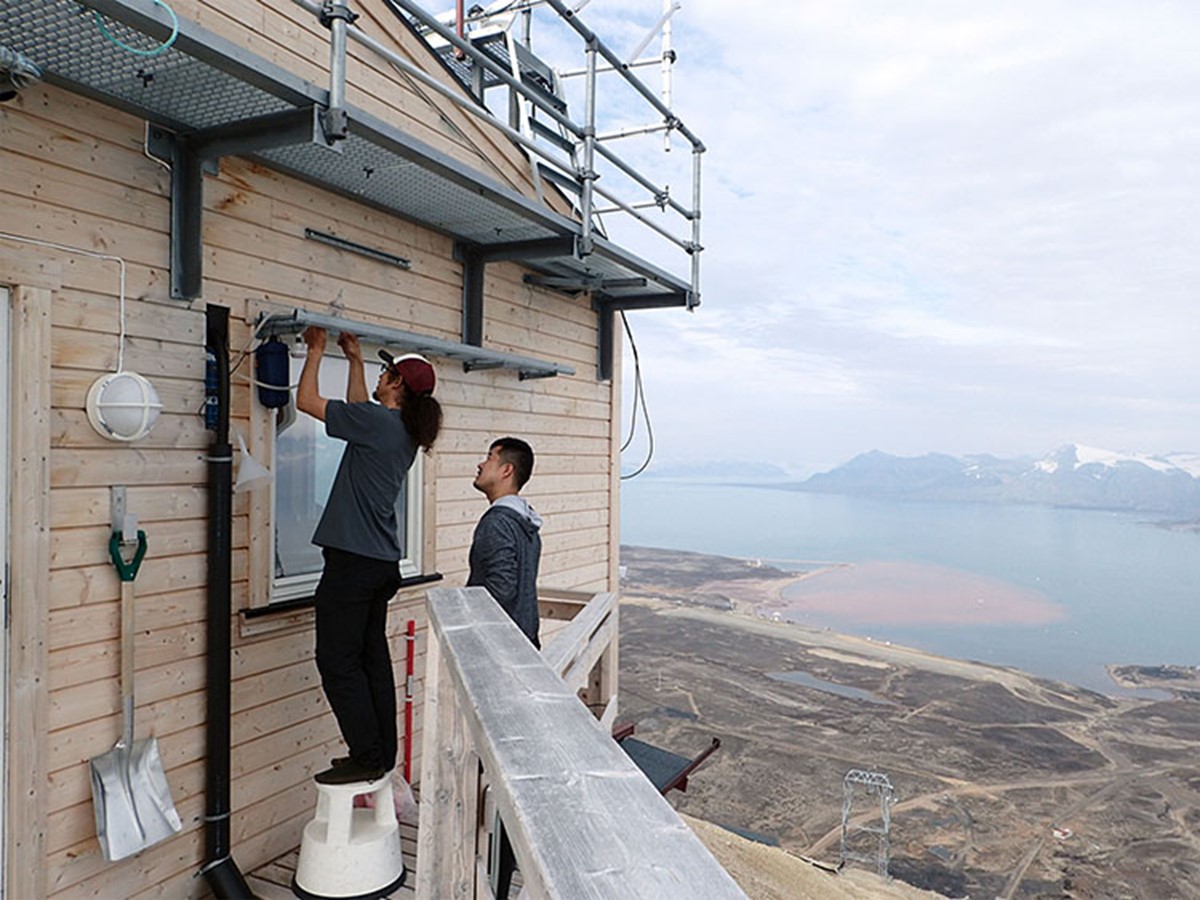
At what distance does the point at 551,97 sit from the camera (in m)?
7.19

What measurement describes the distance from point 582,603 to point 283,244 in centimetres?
259

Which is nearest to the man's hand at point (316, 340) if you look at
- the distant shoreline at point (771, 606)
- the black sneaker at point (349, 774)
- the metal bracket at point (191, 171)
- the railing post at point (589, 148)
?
the metal bracket at point (191, 171)

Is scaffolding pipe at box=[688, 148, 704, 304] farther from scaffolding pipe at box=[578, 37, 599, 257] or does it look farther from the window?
the window

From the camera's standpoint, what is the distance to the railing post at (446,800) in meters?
2.09

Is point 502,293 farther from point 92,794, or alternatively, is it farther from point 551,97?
point 92,794

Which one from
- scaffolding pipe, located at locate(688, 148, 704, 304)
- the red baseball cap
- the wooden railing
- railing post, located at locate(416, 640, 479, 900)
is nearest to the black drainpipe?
the red baseball cap

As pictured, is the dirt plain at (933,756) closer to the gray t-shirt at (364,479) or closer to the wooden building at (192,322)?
the wooden building at (192,322)

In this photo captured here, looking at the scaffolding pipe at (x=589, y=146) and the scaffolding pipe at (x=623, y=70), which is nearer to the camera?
the scaffolding pipe at (x=589, y=146)

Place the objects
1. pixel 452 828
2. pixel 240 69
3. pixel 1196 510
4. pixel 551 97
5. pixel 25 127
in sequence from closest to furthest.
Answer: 1. pixel 452 828
2. pixel 240 69
3. pixel 25 127
4. pixel 551 97
5. pixel 1196 510

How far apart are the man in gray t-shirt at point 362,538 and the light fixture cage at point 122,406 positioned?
62cm

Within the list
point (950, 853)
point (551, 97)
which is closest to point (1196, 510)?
point (950, 853)

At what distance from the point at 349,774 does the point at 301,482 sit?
1653 millimetres

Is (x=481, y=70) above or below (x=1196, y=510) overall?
above

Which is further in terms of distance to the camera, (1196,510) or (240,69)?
(1196,510)
